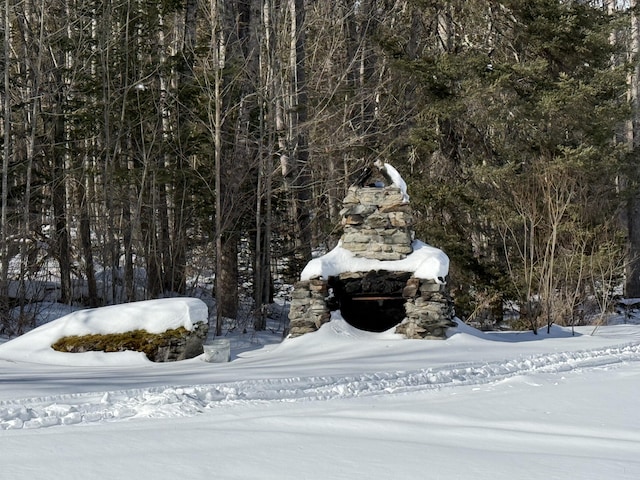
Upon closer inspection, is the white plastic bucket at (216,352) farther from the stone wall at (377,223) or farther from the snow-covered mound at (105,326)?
the stone wall at (377,223)

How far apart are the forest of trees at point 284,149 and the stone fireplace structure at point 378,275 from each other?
2.79m

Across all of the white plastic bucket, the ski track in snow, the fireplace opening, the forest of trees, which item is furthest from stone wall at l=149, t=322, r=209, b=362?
the forest of trees

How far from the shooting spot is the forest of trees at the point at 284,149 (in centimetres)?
1505

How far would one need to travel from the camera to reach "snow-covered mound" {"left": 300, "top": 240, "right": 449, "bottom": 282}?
1155 cm

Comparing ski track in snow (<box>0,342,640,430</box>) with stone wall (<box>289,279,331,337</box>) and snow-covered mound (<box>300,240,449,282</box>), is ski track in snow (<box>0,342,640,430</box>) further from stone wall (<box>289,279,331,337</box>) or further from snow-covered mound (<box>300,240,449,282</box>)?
stone wall (<box>289,279,331,337</box>)

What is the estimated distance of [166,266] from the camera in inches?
639

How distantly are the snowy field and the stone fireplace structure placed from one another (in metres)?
1.05

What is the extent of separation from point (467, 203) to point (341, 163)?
674 cm

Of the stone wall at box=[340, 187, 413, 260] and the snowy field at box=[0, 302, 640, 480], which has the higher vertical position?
the stone wall at box=[340, 187, 413, 260]

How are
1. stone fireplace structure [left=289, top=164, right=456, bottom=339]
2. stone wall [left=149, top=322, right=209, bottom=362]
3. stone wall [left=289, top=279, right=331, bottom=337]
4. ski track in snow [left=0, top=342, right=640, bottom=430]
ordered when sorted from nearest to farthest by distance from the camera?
1. ski track in snow [left=0, top=342, right=640, bottom=430]
2. stone wall [left=149, top=322, right=209, bottom=362]
3. stone fireplace structure [left=289, top=164, right=456, bottom=339]
4. stone wall [left=289, top=279, right=331, bottom=337]

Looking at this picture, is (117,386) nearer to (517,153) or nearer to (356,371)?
(356,371)

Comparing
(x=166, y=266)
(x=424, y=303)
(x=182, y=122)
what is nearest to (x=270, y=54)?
(x=182, y=122)

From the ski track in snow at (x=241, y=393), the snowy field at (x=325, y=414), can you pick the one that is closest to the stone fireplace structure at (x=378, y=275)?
the snowy field at (x=325, y=414)

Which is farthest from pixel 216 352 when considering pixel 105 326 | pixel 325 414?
pixel 325 414
